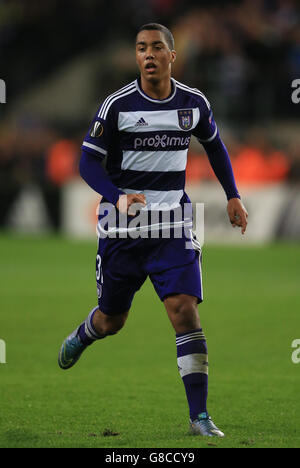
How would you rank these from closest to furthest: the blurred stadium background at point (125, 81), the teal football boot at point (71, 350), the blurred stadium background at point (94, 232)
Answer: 1. the blurred stadium background at point (94, 232)
2. the teal football boot at point (71, 350)
3. the blurred stadium background at point (125, 81)

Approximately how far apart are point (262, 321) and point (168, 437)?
480cm

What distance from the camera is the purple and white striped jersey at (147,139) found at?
540cm

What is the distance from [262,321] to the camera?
31.9 ft

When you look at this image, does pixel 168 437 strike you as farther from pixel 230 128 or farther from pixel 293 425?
pixel 230 128

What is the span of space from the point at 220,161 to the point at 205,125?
269 millimetres

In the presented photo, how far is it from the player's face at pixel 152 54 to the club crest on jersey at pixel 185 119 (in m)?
0.25

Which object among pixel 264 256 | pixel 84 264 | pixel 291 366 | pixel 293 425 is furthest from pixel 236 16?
pixel 293 425

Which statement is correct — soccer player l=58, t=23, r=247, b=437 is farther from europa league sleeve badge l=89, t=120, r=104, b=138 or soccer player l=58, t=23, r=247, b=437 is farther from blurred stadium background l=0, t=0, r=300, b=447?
blurred stadium background l=0, t=0, r=300, b=447

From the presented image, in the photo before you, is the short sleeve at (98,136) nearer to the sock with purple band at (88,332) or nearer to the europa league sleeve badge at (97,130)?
the europa league sleeve badge at (97,130)

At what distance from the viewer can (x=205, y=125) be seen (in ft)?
18.7
